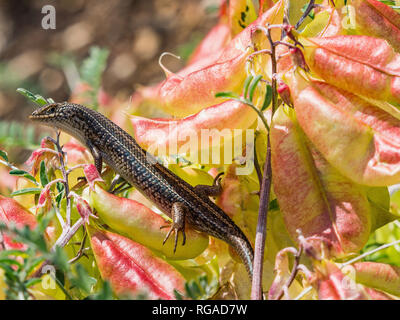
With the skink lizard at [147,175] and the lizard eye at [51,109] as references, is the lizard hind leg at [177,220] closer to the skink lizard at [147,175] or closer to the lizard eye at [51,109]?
the skink lizard at [147,175]

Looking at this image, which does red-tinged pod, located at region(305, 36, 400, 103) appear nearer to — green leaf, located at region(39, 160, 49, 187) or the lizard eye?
green leaf, located at region(39, 160, 49, 187)

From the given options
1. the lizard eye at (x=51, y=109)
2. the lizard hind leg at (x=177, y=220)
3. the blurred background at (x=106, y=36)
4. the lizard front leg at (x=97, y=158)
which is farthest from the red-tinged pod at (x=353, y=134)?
the blurred background at (x=106, y=36)

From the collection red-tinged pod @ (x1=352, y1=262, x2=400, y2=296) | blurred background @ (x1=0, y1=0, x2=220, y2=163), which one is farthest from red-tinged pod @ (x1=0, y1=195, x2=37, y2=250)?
blurred background @ (x1=0, y1=0, x2=220, y2=163)

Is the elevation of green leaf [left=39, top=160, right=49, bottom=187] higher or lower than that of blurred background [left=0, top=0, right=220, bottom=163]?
lower

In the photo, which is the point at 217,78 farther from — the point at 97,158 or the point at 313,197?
the point at 97,158

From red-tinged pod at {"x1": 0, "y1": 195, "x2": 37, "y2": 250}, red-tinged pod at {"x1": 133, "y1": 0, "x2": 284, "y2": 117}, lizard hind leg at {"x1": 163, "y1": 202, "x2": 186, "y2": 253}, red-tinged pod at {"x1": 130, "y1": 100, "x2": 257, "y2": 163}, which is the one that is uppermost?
red-tinged pod at {"x1": 133, "y1": 0, "x2": 284, "y2": 117}
